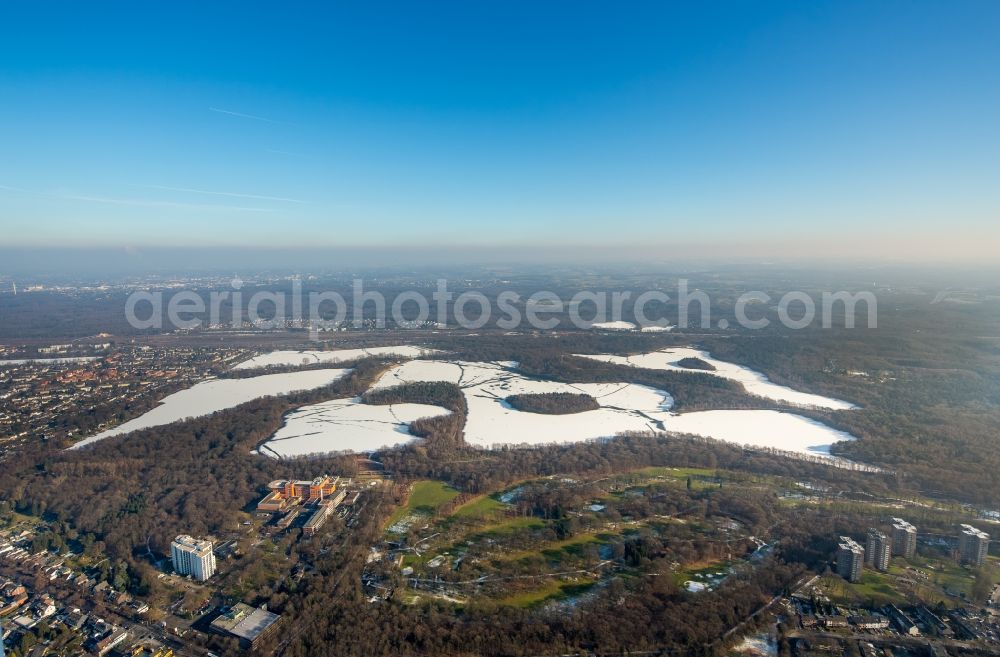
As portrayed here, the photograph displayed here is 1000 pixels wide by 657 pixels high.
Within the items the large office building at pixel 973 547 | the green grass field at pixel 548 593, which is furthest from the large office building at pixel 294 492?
the large office building at pixel 973 547

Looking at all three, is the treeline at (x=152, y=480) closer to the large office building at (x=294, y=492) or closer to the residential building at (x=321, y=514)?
the large office building at (x=294, y=492)

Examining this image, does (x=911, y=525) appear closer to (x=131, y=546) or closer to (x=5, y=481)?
(x=131, y=546)

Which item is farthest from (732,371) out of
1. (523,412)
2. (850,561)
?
(850,561)

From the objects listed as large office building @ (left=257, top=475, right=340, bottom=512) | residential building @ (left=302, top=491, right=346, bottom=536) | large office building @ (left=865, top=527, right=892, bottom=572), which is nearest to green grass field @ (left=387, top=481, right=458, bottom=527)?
residential building @ (left=302, top=491, right=346, bottom=536)

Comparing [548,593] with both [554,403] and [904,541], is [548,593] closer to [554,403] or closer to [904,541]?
[904,541]

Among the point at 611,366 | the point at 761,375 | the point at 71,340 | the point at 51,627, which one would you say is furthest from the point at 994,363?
the point at 71,340

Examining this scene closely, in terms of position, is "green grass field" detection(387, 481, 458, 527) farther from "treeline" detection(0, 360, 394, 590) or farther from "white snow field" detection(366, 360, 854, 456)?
"white snow field" detection(366, 360, 854, 456)
